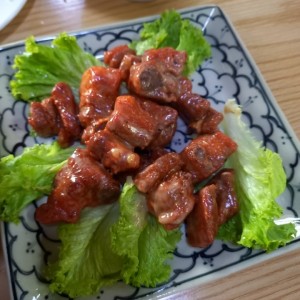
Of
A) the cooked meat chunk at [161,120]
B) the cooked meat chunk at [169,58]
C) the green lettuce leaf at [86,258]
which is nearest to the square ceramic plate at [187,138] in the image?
the green lettuce leaf at [86,258]

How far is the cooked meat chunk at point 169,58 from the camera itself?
204 cm

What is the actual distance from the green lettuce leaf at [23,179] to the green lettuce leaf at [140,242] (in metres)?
0.37

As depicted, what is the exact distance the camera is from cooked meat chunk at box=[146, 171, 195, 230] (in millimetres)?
1682

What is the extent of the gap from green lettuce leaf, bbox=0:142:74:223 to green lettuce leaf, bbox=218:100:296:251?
82cm

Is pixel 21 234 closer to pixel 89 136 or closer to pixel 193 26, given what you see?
pixel 89 136

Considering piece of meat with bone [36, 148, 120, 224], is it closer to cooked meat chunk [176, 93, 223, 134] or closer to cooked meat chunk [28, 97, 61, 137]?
cooked meat chunk [28, 97, 61, 137]

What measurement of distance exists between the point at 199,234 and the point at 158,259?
21 cm

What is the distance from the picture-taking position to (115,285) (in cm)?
167

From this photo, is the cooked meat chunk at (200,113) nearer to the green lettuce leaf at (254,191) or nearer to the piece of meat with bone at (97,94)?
the green lettuce leaf at (254,191)

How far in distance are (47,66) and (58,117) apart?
0.33m

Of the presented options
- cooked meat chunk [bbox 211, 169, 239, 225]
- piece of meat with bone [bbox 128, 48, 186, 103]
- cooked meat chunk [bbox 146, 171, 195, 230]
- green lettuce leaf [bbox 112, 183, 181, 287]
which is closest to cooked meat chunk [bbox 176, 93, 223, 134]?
piece of meat with bone [bbox 128, 48, 186, 103]

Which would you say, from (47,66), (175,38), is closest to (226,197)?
Answer: (175,38)

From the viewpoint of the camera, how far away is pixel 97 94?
1.96 metres

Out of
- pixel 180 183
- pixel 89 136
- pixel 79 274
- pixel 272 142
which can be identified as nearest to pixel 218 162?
pixel 180 183
